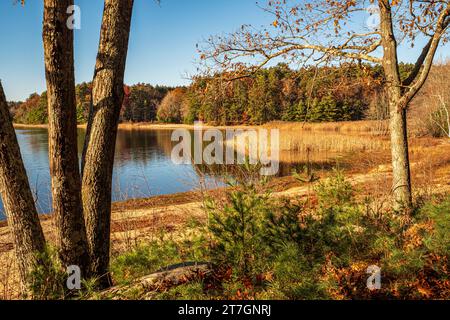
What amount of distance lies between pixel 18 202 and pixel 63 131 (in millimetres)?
755

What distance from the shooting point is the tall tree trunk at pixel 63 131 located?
9.34ft

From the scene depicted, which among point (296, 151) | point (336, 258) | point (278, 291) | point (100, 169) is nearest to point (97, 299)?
point (100, 169)

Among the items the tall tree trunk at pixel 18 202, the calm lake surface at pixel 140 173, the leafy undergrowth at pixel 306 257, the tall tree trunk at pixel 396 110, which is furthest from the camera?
the calm lake surface at pixel 140 173

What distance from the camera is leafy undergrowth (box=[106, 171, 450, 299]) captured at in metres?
2.90

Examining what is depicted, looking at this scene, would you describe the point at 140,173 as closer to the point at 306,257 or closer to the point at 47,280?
the point at 47,280

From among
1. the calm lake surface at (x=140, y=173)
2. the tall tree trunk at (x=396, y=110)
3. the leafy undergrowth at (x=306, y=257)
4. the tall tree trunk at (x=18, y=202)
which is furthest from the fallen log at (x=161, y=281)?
the calm lake surface at (x=140, y=173)

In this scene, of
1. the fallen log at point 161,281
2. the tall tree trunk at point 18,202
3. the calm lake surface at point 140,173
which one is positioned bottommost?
the calm lake surface at point 140,173

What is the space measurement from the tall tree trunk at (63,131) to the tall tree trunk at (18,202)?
0.21 m

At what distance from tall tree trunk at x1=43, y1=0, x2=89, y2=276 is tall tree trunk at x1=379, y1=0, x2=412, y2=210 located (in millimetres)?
4370

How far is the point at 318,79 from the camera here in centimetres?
584

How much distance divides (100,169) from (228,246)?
1530 mm

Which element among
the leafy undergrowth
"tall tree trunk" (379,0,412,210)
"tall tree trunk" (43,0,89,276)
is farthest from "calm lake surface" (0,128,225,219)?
"tall tree trunk" (43,0,89,276)

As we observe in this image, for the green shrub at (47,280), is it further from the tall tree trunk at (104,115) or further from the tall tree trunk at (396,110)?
the tall tree trunk at (396,110)

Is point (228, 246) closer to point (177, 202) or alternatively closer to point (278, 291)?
point (278, 291)
